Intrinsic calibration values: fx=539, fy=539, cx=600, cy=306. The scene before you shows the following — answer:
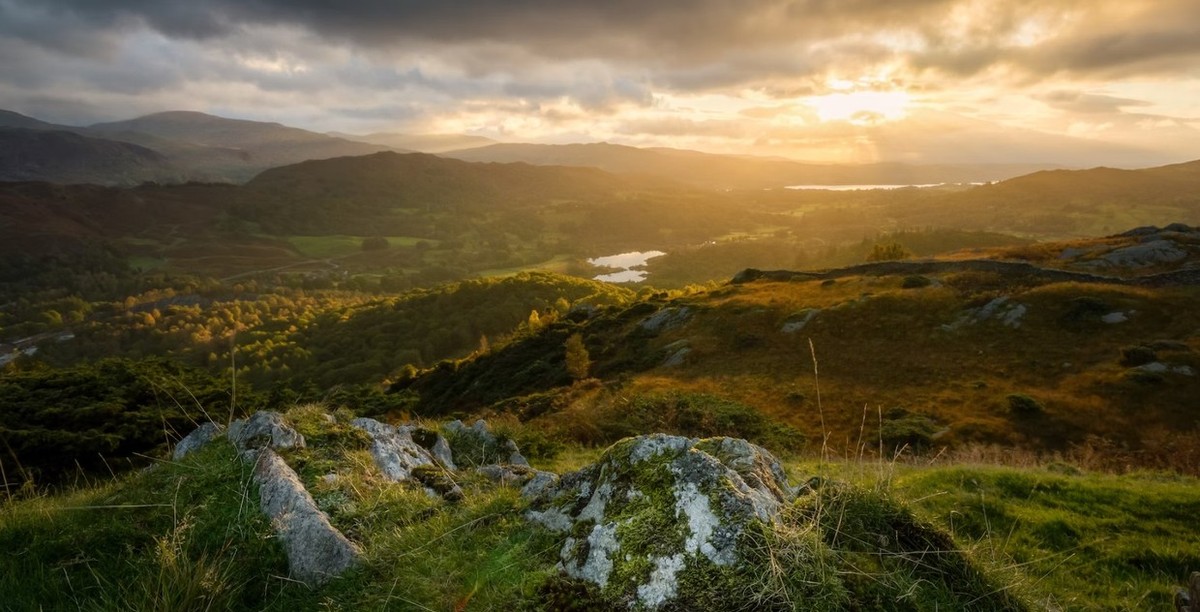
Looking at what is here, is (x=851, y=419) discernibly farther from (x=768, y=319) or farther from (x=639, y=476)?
(x=639, y=476)

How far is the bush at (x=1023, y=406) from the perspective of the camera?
2767cm

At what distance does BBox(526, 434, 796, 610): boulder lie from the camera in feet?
12.1

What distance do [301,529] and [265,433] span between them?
230 centimetres

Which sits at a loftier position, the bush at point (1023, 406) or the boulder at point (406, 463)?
the boulder at point (406, 463)

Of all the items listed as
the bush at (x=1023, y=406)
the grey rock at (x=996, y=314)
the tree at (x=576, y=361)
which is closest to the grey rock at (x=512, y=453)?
the bush at (x=1023, y=406)

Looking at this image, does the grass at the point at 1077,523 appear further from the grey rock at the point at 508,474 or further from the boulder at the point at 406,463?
the boulder at the point at 406,463

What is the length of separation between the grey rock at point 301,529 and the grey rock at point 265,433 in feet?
2.06

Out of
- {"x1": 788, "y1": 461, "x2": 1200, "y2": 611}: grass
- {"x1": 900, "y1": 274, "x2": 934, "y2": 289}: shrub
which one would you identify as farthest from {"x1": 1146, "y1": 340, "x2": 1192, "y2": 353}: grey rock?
{"x1": 788, "y1": 461, "x2": 1200, "y2": 611}: grass

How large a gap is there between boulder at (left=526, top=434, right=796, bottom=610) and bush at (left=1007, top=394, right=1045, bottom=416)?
1207 inches

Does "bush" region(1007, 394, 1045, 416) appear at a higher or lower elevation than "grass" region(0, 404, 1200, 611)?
lower

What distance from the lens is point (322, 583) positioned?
4.52 m

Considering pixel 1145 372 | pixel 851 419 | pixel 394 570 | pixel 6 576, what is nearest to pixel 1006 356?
pixel 1145 372

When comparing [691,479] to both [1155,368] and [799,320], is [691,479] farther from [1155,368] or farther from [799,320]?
[799,320]

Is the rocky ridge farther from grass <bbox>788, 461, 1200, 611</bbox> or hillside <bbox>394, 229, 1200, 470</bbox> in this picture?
hillside <bbox>394, 229, 1200, 470</bbox>
